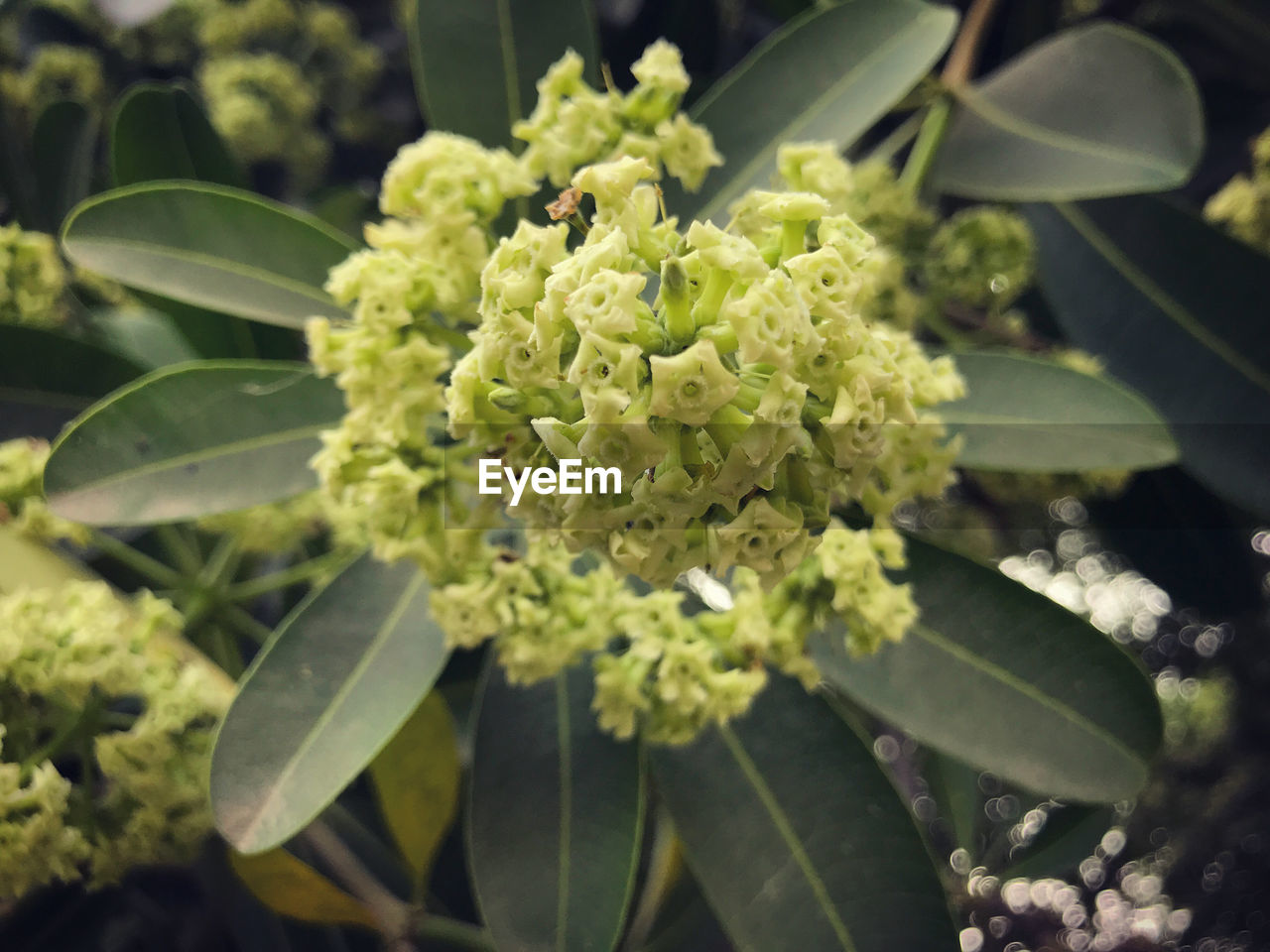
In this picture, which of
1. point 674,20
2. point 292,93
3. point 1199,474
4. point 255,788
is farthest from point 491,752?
point 292,93

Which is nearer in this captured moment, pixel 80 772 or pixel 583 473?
pixel 583 473

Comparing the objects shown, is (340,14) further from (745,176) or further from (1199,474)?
(1199,474)

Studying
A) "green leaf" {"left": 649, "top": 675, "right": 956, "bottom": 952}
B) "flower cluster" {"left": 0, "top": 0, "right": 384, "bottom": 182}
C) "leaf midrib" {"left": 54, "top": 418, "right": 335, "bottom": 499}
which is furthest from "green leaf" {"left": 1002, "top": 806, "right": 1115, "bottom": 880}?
"flower cluster" {"left": 0, "top": 0, "right": 384, "bottom": 182}

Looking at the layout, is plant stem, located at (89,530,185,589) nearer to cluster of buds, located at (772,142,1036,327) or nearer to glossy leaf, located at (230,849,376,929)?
glossy leaf, located at (230,849,376,929)

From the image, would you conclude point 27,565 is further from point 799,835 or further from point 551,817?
point 799,835

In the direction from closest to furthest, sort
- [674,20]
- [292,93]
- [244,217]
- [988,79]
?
[244,217] → [988,79] → [674,20] → [292,93]

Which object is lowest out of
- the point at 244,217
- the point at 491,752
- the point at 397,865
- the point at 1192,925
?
the point at 1192,925

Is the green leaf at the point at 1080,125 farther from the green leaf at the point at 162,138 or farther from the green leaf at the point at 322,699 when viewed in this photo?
the green leaf at the point at 162,138

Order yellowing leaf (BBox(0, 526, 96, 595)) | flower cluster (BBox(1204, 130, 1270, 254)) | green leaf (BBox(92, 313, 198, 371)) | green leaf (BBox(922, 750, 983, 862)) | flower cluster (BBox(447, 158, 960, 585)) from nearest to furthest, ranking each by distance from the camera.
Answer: flower cluster (BBox(447, 158, 960, 585)) < yellowing leaf (BBox(0, 526, 96, 595)) < flower cluster (BBox(1204, 130, 1270, 254)) < green leaf (BBox(92, 313, 198, 371)) < green leaf (BBox(922, 750, 983, 862))

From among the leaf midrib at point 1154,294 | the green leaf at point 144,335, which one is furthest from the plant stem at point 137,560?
the leaf midrib at point 1154,294
